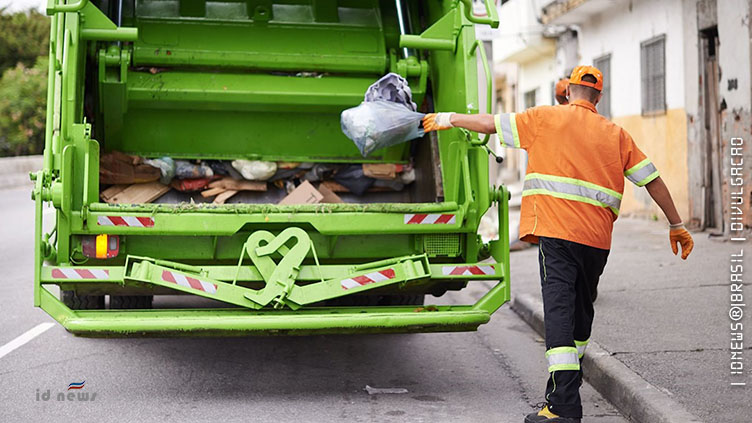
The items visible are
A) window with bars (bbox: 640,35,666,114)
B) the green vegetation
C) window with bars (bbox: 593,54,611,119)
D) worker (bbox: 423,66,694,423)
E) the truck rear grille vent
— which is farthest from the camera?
the green vegetation

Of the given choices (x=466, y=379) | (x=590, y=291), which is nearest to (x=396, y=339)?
(x=466, y=379)

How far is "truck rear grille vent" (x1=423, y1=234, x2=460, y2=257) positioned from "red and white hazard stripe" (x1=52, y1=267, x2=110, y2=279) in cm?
158

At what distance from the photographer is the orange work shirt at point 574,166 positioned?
4.19 m

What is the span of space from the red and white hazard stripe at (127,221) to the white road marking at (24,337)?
5.10 feet

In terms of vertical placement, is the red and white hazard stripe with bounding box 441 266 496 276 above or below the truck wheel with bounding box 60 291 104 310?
above

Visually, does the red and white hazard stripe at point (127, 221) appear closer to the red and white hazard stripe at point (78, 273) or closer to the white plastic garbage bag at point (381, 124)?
the red and white hazard stripe at point (78, 273)

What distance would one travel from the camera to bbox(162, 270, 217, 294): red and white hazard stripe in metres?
4.48

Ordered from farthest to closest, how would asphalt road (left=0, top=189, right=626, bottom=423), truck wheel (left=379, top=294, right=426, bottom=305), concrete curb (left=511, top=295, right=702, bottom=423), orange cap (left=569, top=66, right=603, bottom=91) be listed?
truck wheel (left=379, top=294, right=426, bottom=305) < asphalt road (left=0, top=189, right=626, bottom=423) < orange cap (left=569, top=66, right=603, bottom=91) < concrete curb (left=511, top=295, right=702, bottom=423)

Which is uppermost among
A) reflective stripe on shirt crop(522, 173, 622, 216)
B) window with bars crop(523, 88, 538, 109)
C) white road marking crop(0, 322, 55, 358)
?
window with bars crop(523, 88, 538, 109)

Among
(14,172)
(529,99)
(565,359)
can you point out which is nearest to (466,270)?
(565,359)

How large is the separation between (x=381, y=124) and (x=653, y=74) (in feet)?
28.3

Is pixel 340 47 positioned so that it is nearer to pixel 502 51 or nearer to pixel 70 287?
pixel 70 287

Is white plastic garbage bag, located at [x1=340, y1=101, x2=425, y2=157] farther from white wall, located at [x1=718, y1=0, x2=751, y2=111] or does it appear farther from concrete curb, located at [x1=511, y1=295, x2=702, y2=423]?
white wall, located at [x1=718, y1=0, x2=751, y2=111]

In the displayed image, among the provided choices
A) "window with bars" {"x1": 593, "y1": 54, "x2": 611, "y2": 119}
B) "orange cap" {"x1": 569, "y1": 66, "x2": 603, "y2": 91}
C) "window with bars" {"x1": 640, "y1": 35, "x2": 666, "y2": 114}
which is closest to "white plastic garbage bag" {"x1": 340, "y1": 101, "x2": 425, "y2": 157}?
"orange cap" {"x1": 569, "y1": 66, "x2": 603, "y2": 91}
